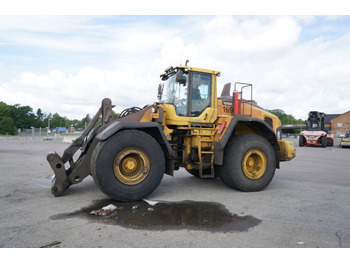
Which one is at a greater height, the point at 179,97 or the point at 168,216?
the point at 179,97

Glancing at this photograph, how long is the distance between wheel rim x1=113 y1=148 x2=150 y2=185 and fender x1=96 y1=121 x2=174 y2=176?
1.56 feet

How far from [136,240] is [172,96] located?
3.92 meters

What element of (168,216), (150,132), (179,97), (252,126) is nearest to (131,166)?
(150,132)

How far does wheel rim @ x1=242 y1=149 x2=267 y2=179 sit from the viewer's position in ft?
21.6

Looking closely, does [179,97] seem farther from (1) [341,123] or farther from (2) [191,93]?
(1) [341,123]

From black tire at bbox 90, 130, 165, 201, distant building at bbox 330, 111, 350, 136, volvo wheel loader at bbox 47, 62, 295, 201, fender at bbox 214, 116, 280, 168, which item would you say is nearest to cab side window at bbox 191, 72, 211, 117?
volvo wheel loader at bbox 47, 62, 295, 201

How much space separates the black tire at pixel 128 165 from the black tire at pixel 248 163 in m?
1.79

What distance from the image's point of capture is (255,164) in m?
6.84

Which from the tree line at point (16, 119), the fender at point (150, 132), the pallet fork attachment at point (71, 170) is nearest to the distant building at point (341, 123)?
the tree line at point (16, 119)

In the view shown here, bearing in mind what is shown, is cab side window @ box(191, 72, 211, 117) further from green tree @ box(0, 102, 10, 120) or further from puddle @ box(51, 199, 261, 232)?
green tree @ box(0, 102, 10, 120)

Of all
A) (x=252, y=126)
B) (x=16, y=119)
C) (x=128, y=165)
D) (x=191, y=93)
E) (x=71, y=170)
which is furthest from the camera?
(x=16, y=119)

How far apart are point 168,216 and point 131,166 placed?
4.62 ft

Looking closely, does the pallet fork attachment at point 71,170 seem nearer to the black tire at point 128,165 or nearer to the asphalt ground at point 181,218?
the asphalt ground at point 181,218
